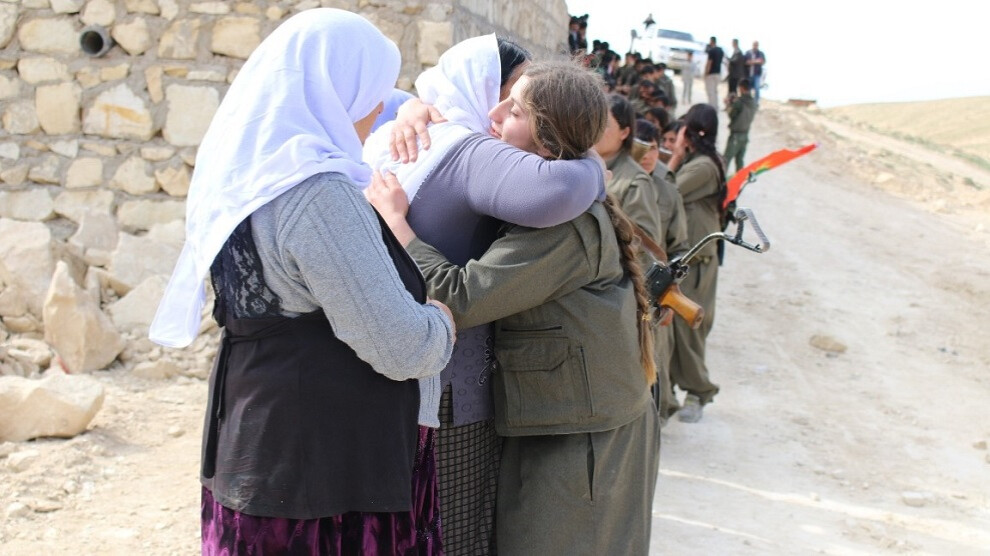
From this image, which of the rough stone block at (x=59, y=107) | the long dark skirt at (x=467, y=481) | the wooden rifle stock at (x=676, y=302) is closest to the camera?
the long dark skirt at (x=467, y=481)

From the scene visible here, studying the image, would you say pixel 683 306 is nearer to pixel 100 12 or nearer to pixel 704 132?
pixel 704 132

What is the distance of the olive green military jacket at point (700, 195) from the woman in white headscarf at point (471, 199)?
10.4 feet

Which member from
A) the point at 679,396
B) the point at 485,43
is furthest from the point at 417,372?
the point at 679,396

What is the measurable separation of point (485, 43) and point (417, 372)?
3.00 feet

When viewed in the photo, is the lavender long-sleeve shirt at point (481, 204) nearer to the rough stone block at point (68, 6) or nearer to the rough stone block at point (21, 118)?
the rough stone block at point (68, 6)

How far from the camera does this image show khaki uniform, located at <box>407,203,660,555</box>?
6.69 feet

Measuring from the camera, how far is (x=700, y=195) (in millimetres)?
5328

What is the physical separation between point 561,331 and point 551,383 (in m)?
0.12

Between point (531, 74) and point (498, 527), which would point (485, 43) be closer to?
point (531, 74)

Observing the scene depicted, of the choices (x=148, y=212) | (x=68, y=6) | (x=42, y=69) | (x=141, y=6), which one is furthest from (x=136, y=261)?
(x=68, y=6)

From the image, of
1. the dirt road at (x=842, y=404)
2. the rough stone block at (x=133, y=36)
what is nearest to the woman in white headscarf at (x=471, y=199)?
the dirt road at (x=842, y=404)

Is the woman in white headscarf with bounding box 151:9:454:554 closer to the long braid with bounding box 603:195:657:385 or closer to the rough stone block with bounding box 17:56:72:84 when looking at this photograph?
the long braid with bounding box 603:195:657:385

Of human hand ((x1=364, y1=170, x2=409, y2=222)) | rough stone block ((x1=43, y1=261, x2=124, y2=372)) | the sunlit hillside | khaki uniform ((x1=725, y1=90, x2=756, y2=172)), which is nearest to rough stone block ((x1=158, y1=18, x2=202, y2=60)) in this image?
rough stone block ((x1=43, y1=261, x2=124, y2=372))

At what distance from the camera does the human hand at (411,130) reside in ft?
6.85
